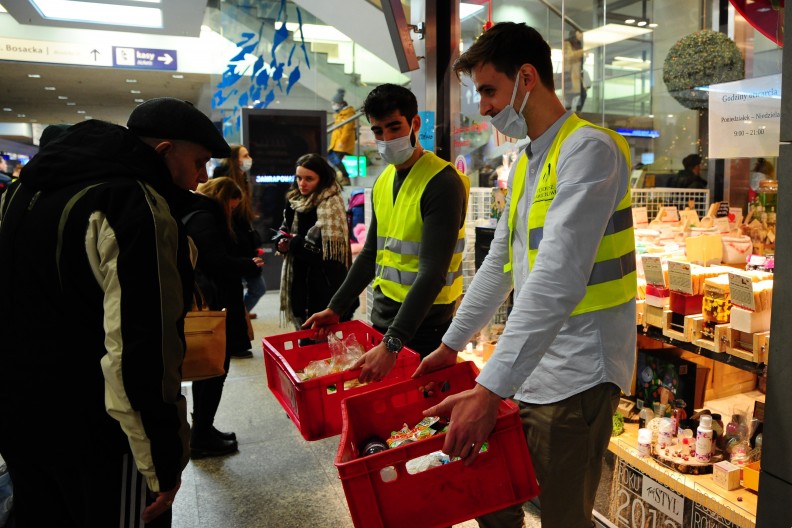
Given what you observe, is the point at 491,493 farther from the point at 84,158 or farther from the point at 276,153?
the point at 276,153

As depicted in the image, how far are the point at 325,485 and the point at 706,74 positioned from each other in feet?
8.77

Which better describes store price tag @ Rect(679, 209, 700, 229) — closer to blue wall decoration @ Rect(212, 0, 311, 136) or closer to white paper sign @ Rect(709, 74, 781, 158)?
white paper sign @ Rect(709, 74, 781, 158)

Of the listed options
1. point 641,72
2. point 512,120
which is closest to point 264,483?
point 512,120

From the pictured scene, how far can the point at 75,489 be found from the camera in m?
1.58

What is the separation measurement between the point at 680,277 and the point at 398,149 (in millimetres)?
1173

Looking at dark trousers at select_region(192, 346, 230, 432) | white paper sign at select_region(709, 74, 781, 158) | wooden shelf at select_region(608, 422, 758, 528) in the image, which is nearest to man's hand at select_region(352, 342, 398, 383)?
wooden shelf at select_region(608, 422, 758, 528)

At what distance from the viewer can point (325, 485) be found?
10.6ft

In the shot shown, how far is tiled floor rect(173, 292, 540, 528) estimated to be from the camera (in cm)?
290

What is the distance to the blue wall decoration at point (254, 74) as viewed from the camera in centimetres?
950

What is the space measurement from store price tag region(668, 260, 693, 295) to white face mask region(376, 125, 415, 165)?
1.09 metres

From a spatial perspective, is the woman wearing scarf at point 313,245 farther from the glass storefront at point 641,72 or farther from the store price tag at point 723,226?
the store price tag at point 723,226

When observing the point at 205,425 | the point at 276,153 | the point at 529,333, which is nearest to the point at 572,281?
Answer: the point at 529,333

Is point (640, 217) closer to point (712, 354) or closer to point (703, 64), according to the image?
point (703, 64)

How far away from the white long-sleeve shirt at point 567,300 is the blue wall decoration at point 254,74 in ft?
28.2
